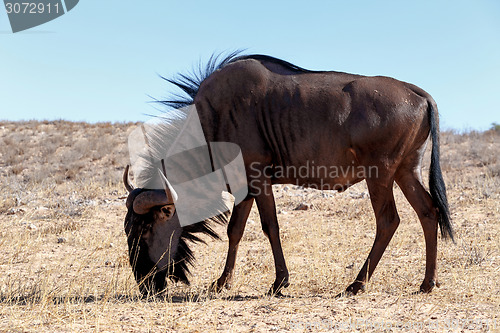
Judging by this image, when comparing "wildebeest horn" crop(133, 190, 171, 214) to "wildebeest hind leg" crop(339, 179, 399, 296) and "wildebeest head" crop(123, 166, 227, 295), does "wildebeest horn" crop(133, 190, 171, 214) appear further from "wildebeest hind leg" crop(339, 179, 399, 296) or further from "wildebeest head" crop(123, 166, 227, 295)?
"wildebeest hind leg" crop(339, 179, 399, 296)

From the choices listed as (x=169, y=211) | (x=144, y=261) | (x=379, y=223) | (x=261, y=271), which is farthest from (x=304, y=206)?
(x=144, y=261)

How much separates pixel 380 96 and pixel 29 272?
4.43 meters

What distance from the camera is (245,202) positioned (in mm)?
4898

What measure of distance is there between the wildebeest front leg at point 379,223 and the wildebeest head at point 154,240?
1799 millimetres

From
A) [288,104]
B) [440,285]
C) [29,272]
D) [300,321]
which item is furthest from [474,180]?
[29,272]

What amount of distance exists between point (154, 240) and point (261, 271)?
4.81ft

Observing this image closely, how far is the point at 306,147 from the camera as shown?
4.51m

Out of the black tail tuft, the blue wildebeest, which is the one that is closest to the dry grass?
the blue wildebeest

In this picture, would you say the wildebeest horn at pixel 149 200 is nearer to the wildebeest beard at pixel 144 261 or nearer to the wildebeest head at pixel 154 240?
the wildebeest head at pixel 154 240

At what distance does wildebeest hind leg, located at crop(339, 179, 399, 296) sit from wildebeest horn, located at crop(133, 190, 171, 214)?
6.69 ft

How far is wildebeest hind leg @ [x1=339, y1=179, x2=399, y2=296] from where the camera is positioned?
433 cm

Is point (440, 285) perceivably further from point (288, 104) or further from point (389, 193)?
point (288, 104)

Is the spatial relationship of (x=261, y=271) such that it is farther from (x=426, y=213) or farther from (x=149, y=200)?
(x=426, y=213)

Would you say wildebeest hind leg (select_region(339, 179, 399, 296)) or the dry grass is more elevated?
wildebeest hind leg (select_region(339, 179, 399, 296))
